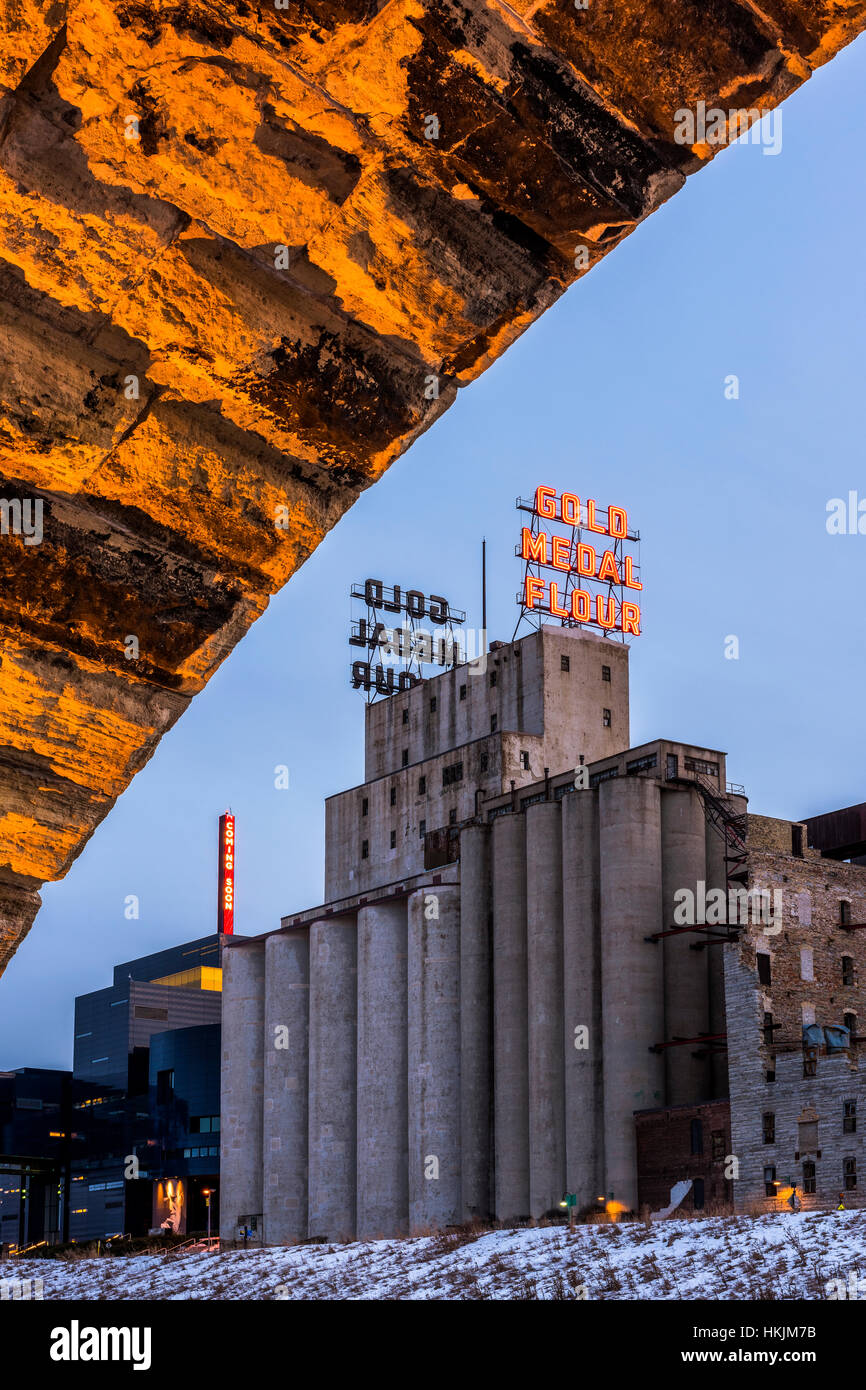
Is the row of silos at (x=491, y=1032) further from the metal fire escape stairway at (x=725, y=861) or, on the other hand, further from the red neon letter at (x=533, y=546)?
the red neon letter at (x=533, y=546)

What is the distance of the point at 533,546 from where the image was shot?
7556 centimetres

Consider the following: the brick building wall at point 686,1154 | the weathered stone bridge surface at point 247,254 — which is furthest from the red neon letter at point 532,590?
the weathered stone bridge surface at point 247,254

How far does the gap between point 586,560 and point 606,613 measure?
10.6 feet

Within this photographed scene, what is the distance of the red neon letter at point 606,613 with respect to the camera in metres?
76.3

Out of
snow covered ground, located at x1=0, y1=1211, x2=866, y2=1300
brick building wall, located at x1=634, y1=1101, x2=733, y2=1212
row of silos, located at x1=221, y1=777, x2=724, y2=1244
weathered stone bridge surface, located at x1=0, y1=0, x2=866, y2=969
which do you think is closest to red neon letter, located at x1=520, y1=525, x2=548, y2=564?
row of silos, located at x1=221, y1=777, x2=724, y2=1244

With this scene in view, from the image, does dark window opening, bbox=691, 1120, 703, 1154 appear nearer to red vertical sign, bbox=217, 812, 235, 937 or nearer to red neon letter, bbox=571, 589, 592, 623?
red neon letter, bbox=571, 589, 592, 623

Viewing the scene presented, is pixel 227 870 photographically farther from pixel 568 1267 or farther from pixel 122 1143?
pixel 568 1267

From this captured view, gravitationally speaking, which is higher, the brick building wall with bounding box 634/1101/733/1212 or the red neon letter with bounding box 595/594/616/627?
the red neon letter with bounding box 595/594/616/627

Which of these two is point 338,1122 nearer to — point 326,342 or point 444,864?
point 444,864

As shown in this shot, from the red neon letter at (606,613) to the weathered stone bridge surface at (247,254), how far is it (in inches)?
2859

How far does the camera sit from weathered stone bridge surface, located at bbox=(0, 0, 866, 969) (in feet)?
10.5

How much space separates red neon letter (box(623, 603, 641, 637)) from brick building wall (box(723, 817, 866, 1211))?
25.4m

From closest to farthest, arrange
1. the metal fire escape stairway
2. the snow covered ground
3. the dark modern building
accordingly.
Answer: the snow covered ground → the metal fire escape stairway → the dark modern building

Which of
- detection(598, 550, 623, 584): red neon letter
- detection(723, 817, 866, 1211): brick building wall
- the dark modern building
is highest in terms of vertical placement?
detection(598, 550, 623, 584): red neon letter
